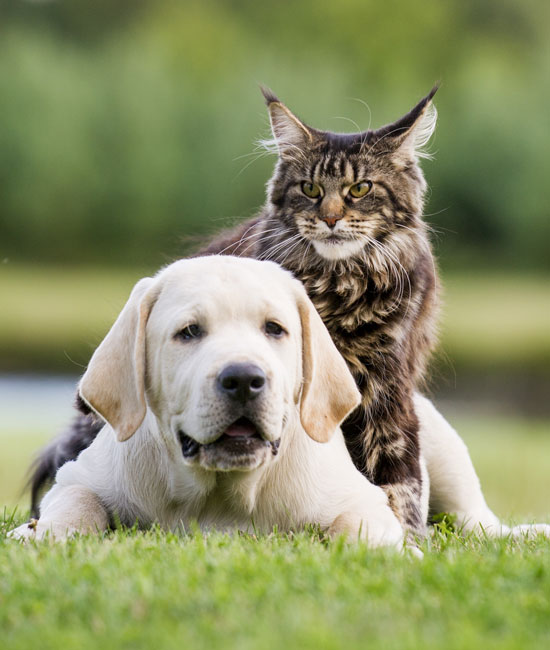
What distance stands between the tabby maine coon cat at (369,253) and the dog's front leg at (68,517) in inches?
53.8

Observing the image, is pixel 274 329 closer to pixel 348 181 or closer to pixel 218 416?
pixel 218 416

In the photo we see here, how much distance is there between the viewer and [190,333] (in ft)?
12.0

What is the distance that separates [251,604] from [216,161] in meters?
21.4

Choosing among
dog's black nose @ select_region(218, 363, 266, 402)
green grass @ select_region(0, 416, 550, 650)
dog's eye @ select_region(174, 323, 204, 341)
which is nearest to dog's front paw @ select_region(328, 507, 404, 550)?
green grass @ select_region(0, 416, 550, 650)

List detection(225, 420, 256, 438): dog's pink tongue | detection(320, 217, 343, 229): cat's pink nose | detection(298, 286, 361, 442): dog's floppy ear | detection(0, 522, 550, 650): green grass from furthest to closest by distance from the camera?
detection(320, 217, 343, 229): cat's pink nose, detection(298, 286, 361, 442): dog's floppy ear, detection(225, 420, 256, 438): dog's pink tongue, detection(0, 522, 550, 650): green grass

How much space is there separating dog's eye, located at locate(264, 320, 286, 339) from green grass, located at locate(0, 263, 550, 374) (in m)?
20.4

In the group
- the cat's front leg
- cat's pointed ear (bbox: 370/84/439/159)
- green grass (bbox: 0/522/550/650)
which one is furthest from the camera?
cat's pointed ear (bbox: 370/84/439/159)

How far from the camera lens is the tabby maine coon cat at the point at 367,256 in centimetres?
479

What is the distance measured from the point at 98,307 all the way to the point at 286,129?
1914cm

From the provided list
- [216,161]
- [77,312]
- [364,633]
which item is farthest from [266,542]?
[77,312]

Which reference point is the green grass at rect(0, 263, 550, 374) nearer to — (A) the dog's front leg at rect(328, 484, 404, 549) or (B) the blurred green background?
(B) the blurred green background

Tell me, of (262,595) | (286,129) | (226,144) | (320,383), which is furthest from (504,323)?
(262,595)

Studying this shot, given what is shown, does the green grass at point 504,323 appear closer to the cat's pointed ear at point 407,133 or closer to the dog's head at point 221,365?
the cat's pointed ear at point 407,133

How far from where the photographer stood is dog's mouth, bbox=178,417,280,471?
11.5 feet
